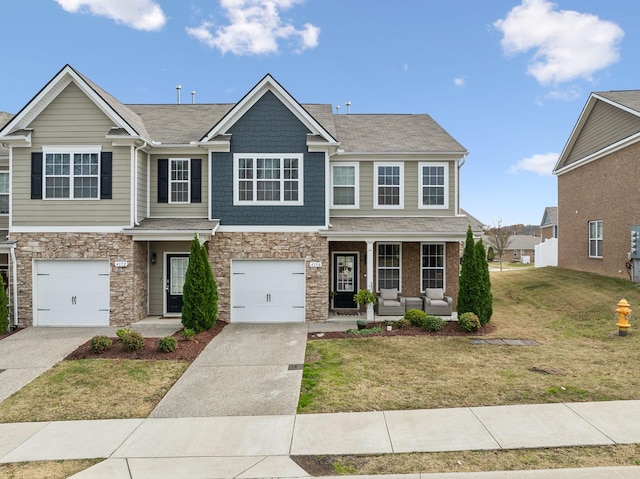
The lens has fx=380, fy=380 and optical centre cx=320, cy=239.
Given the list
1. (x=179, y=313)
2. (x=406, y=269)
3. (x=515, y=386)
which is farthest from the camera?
(x=406, y=269)

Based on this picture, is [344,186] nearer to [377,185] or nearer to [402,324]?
[377,185]

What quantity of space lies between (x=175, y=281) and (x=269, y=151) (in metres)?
5.86

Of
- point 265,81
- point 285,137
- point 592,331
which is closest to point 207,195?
point 285,137

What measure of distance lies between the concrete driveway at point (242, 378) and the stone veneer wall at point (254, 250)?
6.18 feet

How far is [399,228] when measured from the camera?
13430 mm

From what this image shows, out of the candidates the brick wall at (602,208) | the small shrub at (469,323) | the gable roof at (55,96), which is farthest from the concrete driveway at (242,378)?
the brick wall at (602,208)

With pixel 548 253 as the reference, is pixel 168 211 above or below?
above

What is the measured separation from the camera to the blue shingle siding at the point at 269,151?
Result: 13.0 metres

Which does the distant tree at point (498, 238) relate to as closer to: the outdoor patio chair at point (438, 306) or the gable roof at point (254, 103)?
the outdoor patio chair at point (438, 306)

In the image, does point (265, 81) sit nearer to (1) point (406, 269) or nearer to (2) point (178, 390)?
(1) point (406, 269)

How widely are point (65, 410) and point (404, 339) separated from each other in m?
8.01

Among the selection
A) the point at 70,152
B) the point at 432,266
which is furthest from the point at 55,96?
the point at 432,266

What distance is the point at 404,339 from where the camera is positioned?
1079 cm

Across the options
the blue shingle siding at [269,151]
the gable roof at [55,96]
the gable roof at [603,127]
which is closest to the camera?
→ the gable roof at [55,96]
